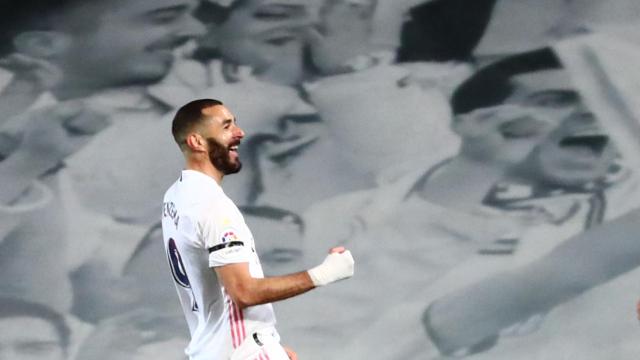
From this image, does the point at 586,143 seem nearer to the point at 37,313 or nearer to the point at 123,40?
the point at 123,40

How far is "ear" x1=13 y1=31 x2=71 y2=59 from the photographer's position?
6.50 meters

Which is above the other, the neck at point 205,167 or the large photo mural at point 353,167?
the neck at point 205,167

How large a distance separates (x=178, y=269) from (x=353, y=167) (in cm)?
275

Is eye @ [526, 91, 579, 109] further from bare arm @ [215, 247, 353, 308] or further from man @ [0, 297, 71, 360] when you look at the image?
bare arm @ [215, 247, 353, 308]

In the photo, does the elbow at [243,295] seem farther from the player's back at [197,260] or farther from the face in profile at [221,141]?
the face in profile at [221,141]

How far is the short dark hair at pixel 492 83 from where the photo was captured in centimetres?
639

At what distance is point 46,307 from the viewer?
6.48m

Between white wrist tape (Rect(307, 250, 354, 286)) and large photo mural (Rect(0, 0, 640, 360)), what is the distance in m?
2.78

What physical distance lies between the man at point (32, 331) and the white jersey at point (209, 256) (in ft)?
9.42

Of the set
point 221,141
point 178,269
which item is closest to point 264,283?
point 178,269

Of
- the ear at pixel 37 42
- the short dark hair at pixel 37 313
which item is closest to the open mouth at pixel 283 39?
the ear at pixel 37 42

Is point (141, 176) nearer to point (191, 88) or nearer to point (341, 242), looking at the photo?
point (191, 88)

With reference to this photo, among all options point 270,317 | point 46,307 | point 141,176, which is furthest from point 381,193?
point 270,317

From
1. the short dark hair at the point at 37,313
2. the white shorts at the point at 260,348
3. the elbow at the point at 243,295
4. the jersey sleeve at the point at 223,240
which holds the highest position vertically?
the jersey sleeve at the point at 223,240
